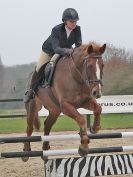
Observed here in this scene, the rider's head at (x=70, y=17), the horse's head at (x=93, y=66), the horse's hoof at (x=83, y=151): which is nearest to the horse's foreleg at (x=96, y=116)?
the horse's head at (x=93, y=66)

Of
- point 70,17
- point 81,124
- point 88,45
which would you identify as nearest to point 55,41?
point 70,17

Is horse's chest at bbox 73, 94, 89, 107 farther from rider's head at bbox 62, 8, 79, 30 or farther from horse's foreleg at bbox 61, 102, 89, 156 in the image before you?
rider's head at bbox 62, 8, 79, 30

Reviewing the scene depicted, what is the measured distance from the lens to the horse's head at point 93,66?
5.81 metres

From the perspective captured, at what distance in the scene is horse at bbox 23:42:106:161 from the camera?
237 inches

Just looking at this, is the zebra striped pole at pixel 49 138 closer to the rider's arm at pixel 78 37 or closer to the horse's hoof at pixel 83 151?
the horse's hoof at pixel 83 151

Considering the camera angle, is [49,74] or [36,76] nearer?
[49,74]

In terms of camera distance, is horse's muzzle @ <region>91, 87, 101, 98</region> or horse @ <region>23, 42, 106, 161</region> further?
horse @ <region>23, 42, 106, 161</region>

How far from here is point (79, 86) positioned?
6.62m

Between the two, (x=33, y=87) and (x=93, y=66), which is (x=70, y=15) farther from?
(x=33, y=87)

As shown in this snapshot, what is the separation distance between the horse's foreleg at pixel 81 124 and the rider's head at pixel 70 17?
1333mm

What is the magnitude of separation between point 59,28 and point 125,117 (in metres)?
15.2

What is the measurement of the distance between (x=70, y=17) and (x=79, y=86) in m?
1.12

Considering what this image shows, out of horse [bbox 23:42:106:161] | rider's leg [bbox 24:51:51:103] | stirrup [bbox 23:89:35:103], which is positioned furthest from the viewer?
stirrup [bbox 23:89:35:103]

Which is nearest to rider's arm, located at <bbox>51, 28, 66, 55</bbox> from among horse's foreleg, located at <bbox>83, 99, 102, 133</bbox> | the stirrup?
horse's foreleg, located at <bbox>83, 99, 102, 133</bbox>
